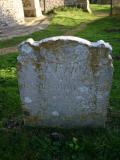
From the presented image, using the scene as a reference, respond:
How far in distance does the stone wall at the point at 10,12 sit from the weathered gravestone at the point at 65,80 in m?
13.4

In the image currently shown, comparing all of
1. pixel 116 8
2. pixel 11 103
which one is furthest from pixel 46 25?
pixel 11 103

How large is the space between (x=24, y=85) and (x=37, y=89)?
24 centimetres

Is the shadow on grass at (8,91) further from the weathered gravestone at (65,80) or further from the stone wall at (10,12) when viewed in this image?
the stone wall at (10,12)

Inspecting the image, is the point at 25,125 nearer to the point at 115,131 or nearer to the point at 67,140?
the point at 67,140

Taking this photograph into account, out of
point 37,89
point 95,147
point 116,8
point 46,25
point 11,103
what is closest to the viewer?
point 95,147

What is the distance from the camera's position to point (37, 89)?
674cm

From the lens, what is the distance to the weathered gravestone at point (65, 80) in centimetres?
636

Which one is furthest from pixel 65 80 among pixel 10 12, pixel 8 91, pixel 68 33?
pixel 10 12

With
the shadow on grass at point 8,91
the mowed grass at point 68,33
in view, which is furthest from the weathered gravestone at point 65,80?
the mowed grass at point 68,33

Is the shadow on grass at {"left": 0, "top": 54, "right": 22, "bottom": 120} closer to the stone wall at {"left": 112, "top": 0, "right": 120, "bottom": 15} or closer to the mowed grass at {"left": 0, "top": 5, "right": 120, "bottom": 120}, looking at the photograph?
the mowed grass at {"left": 0, "top": 5, "right": 120, "bottom": 120}

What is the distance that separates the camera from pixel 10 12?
20.4 metres

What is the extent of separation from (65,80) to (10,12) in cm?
1452

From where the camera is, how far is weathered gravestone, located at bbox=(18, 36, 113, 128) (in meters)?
6.36

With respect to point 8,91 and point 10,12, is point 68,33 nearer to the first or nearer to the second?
point 10,12
